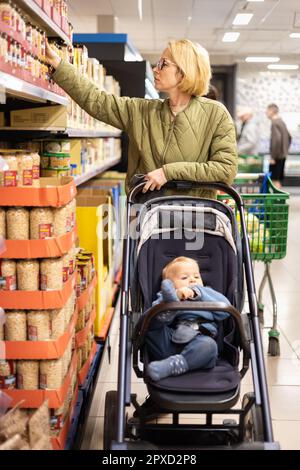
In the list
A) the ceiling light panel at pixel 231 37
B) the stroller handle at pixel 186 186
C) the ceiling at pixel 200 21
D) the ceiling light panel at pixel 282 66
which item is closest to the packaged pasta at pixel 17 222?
the stroller handle at pixel 186 186

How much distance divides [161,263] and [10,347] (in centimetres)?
71

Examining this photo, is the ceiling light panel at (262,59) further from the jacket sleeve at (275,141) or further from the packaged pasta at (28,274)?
the packaged pasta at (28,274)

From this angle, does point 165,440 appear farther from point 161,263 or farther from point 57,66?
point 57,66

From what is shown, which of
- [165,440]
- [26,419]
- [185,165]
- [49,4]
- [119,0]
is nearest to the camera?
[26,419]

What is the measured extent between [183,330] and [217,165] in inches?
31.6

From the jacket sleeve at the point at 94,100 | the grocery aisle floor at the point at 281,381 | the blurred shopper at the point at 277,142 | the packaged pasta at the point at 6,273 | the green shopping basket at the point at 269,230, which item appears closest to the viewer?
the packaged pasta at the point at 6,273

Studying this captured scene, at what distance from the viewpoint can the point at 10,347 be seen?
2330mm

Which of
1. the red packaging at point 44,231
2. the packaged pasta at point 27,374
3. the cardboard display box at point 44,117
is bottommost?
the packaged pasta at point 27,374

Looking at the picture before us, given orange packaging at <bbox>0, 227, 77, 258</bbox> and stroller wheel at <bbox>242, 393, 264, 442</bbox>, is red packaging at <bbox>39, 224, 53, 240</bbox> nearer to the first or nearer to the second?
orange packaging at <bbox>0, 227, 77, 258</bbox>

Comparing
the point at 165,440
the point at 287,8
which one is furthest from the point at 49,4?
the point at 287,8

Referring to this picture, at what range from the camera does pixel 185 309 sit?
2.05 metres

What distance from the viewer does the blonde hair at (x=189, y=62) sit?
263 cm

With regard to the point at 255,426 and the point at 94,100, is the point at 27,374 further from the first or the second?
the point at 94,100

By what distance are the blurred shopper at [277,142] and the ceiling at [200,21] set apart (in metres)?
1.75
